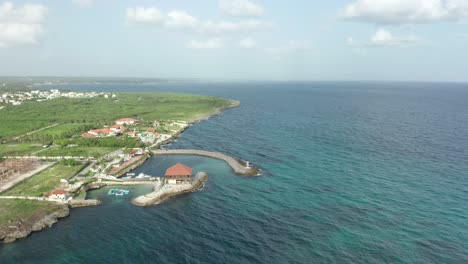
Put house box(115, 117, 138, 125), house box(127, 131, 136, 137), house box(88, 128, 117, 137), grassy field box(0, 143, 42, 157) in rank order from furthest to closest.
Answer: house box(115, 117, 138, 125) → house box(127, 131, 136, 137) → house box(88, 128, 117, 137) → grassy field box(0, 143, 42, 157)

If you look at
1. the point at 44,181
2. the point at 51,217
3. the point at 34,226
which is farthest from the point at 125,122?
the point at 34,226

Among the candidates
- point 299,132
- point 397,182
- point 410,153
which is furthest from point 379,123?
point 397,182

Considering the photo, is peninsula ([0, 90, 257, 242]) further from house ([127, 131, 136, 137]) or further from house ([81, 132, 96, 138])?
house ([81, 132, 96, 138])

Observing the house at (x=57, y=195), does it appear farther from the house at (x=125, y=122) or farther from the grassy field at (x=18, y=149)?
the house at (x=125, y=122)

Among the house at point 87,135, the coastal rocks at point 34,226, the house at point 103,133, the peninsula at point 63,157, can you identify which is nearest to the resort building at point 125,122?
the peninsula at point 63,157

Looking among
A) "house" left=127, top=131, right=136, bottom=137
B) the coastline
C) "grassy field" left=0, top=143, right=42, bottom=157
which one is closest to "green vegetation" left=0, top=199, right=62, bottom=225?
the coastline

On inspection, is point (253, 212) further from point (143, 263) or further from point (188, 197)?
point (143, 263)
